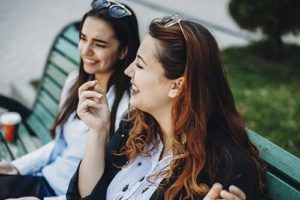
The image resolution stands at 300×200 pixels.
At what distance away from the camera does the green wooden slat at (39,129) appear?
365 centimetres

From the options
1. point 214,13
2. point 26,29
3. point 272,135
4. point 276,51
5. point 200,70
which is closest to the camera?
point 200,70

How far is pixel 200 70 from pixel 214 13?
21.7 feet

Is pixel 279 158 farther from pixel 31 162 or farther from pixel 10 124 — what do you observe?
pixel 10 124

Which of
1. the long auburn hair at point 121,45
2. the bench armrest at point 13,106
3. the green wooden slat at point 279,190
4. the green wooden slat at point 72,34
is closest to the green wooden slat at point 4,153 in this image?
the bench armrest at point 13,106

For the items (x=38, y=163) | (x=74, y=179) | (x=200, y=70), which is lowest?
(x=38, y=163)

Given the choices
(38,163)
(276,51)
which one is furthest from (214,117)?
(276,51)

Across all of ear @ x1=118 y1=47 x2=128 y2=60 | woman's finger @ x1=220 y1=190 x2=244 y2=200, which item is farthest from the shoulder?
ear @ x1=118 y1=47 x2=128 y2=60

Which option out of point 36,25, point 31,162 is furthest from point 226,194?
point 36,25

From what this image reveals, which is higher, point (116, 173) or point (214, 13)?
point (116, 173)

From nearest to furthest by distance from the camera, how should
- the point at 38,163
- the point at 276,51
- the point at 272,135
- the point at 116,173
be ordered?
the point at 116,173 → the point at 38,163 → the point at 272,135 → the point at 276,51

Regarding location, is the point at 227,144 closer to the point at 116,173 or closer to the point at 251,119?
the point at 116,173

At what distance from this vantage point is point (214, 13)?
830 centimetres

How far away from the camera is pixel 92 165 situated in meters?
2.30

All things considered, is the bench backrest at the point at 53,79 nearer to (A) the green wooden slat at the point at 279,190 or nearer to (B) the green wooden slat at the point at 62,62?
(B) the green wooden slat at the point at 62,62
